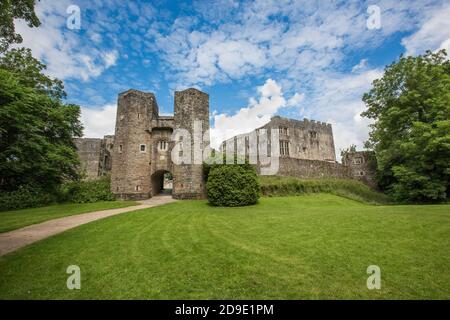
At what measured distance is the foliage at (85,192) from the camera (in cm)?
1903

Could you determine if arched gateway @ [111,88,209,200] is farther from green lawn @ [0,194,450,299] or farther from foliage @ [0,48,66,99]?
green lawn @ [0,194,450,299]

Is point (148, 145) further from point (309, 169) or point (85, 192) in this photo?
point (309, 169)

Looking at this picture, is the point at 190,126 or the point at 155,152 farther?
the point at 155,152

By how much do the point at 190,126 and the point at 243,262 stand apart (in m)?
18.6

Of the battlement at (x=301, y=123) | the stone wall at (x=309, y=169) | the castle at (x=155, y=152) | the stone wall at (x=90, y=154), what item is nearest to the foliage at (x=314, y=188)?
the stone wall at (x=309, y=169)

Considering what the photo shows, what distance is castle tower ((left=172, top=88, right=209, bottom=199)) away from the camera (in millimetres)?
20797

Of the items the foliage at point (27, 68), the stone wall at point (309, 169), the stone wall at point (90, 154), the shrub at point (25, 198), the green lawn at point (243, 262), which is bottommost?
the green lawn at point (243, 262)

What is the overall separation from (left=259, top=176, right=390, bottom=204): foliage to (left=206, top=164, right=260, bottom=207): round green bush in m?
4.37

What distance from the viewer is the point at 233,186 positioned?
1525 centimetres

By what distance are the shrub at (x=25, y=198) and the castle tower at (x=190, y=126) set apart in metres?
10.5

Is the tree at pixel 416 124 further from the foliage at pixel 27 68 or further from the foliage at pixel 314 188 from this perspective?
the foliage at pixel 27 68

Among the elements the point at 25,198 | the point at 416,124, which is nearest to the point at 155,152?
the point at 25,198

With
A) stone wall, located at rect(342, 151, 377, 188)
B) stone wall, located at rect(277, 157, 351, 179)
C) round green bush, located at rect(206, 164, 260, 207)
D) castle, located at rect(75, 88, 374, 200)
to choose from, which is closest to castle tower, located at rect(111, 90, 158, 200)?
castle, located at rect(75, 88, 374, 200)
